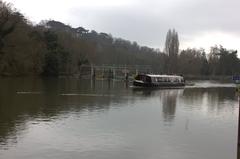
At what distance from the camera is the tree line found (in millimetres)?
80312

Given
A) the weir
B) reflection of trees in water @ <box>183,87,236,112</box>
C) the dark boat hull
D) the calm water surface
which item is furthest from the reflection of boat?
the calm water surface

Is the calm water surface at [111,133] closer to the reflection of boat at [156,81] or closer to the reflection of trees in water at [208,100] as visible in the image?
the reflection of trees in water at [208,100]

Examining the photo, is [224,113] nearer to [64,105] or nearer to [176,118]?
[176,118]

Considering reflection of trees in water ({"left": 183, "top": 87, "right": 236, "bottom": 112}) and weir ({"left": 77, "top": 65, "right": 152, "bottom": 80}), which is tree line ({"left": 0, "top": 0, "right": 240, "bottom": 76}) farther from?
reflection of trees in water ({"left": 183, "top": 87, "right": 236, "bottom": 112})

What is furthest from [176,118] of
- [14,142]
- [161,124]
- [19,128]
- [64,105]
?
[14,142]

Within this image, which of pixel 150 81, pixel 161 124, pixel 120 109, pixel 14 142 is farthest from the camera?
pixel 150 81

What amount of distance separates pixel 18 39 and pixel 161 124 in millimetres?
58487

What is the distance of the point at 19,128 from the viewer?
22.9 meters

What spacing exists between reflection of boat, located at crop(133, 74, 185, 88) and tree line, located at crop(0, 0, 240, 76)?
22.5 metres

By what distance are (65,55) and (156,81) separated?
33.7m

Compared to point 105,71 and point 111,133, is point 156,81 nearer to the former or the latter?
point 105,71

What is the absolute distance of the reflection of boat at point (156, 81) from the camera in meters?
69.0

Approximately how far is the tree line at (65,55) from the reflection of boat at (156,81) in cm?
2253

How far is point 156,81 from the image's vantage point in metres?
71.1
